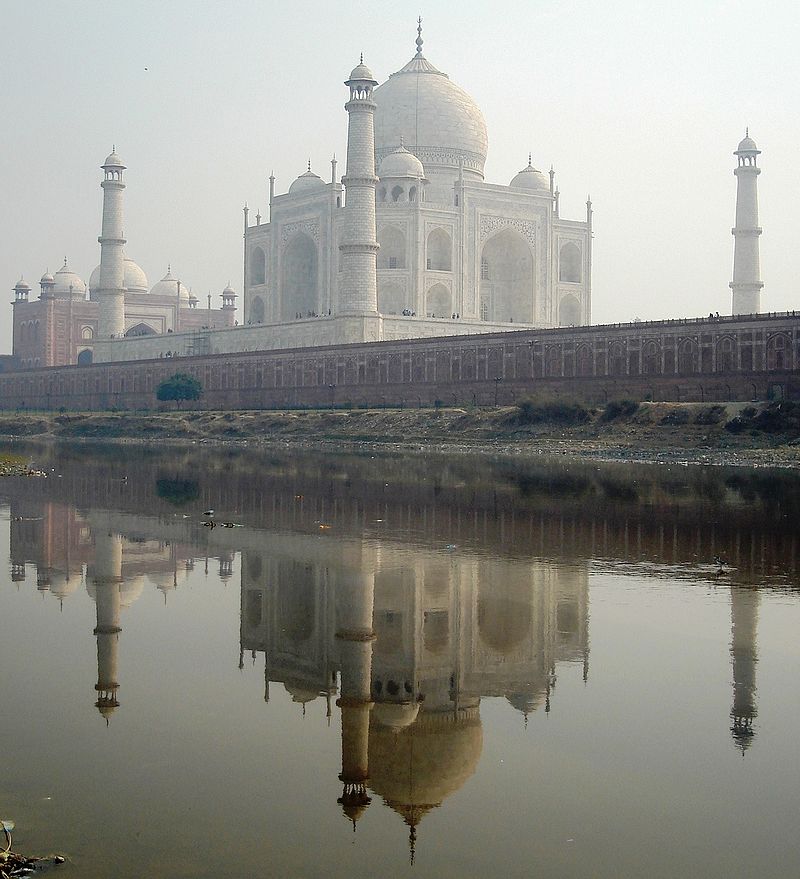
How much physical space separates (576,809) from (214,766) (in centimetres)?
180

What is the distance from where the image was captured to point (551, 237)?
62.4 m

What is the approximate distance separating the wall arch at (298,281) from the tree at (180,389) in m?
7.34

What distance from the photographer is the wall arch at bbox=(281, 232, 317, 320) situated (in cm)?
6334

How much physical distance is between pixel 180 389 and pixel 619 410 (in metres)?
26.7

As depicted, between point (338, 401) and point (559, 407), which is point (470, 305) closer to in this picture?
point (338, 401)

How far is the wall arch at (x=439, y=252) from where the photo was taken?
59344 mm

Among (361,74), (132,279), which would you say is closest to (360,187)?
(361,74)

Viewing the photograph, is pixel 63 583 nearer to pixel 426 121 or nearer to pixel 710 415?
pixel 710 415

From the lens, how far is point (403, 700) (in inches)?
288

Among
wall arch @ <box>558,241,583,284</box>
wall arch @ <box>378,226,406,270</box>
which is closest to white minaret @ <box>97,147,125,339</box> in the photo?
wall arch @ <box>378,226,406,270</box>

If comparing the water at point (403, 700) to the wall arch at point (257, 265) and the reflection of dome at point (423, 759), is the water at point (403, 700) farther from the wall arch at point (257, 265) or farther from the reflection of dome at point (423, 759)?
the wall arch at point (257, 265)

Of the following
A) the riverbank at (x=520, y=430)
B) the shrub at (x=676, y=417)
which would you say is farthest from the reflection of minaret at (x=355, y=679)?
the shrub at (x=676, y=417)

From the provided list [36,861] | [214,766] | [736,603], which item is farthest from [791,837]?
[736,603]

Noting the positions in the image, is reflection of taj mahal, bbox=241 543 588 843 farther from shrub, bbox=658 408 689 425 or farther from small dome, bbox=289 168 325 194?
small dome, bbox=289 168 325 194
